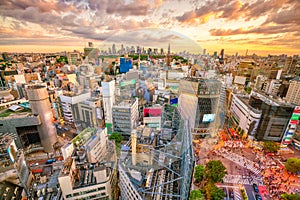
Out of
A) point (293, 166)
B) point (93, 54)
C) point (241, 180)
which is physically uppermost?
point (93, 54)

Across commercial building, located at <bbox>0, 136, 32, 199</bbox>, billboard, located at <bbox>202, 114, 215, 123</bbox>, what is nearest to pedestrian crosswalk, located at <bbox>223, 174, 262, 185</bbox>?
billboard, located at <bbox>202, 114, 215, 123</bbox>

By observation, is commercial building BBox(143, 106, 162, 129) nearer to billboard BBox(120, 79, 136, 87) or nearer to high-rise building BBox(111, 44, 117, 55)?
high-rise building BBox(111, 44, 117, 55)

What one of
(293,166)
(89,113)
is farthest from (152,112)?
(293,166)

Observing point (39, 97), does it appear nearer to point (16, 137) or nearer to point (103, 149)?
point (16, 137)

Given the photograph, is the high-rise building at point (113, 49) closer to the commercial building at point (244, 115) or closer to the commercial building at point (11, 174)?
the commercial building at point (11, 174)

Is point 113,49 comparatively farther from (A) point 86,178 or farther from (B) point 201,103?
(B) point 201,103

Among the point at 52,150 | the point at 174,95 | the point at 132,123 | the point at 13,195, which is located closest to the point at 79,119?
the point at 52,150
